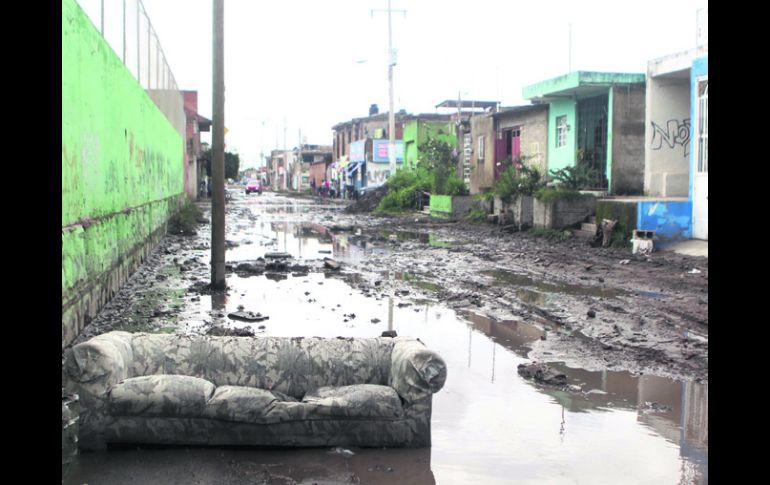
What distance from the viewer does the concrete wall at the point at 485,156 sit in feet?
109

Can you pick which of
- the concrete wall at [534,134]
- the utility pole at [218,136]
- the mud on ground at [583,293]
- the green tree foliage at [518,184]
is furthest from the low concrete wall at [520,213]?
the utility pole at [218,136]

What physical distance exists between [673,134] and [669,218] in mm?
5548

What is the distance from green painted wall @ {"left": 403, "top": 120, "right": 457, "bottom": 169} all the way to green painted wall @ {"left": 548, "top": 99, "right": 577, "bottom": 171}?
1634 centimetres

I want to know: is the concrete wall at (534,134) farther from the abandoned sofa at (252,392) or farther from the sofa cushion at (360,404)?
the sofa cushion at (360,404)

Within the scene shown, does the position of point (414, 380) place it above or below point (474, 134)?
below

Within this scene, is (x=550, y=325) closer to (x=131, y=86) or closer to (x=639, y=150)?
(x=131, y=86)

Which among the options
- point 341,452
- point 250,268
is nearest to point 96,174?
point 250,268

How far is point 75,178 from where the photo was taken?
8.32 m

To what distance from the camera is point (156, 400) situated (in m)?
4.77

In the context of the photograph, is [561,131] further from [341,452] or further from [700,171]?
[341,452]

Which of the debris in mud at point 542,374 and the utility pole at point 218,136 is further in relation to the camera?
the utility pole at point 218,136

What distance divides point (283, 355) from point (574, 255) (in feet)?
42.2
